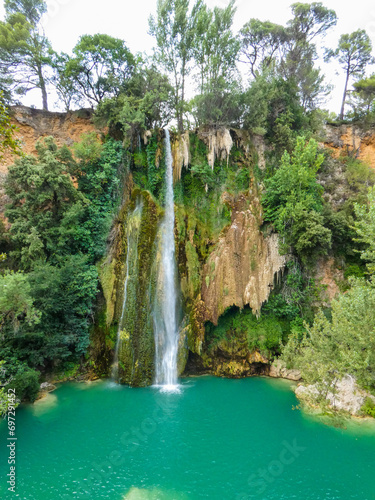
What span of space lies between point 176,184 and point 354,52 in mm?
A: 19748

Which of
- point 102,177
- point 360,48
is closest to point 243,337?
point 102,177

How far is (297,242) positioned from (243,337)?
6188 mm

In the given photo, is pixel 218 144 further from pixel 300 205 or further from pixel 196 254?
pixel 196 254

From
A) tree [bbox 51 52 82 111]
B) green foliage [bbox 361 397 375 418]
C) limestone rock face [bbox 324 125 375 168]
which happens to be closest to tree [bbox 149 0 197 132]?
tree [bbox 51 52 82 111]

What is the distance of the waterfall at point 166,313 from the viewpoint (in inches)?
568

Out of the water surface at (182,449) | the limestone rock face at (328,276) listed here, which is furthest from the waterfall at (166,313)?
the limestone rock face at (328,276)

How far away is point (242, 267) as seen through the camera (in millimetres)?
16141

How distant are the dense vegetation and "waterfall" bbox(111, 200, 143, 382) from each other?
50.2 inches

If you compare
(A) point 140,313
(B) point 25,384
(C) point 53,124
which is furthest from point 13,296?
(C) point 53,124

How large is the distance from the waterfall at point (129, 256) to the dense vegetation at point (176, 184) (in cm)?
127

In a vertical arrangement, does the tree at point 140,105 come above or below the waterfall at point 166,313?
above

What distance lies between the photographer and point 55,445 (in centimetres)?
985

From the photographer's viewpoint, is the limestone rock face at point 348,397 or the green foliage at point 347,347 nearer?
the green foliage at point 347,347

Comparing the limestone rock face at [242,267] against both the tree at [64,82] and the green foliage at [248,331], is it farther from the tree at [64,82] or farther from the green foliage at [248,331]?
the tree at [64,82]
